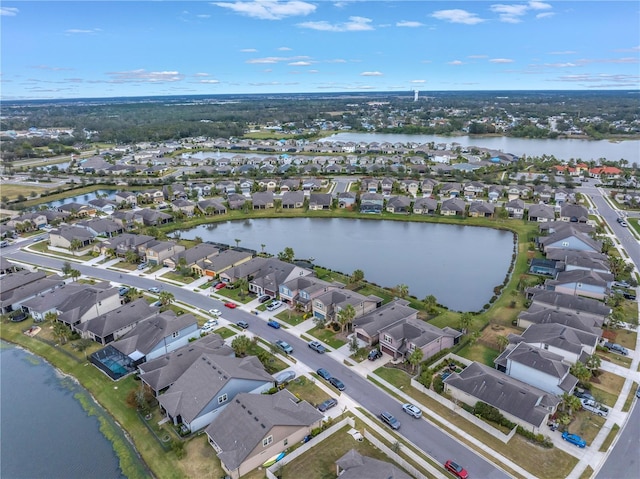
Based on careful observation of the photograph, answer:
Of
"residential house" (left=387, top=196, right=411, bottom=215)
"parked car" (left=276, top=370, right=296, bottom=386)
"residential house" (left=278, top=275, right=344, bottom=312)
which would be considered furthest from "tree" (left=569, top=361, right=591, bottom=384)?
"residential house" (left=387, top=196, right=411, bottom=215)

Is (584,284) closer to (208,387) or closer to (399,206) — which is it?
(399,206)

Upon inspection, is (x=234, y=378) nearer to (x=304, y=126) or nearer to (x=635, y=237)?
(x=635, y=237)

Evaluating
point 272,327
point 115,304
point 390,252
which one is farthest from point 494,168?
point 115,304

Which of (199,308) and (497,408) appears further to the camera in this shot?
(199,308)

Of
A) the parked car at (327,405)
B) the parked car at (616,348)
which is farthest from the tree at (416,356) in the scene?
the parked car at (616,348)

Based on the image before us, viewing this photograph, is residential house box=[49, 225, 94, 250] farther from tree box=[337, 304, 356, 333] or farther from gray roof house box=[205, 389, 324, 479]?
gray roof house box=[205, 389, 324, 479]

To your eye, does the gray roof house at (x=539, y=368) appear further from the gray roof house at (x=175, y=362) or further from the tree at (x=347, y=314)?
the gray roof house at (x=175, y=362)
